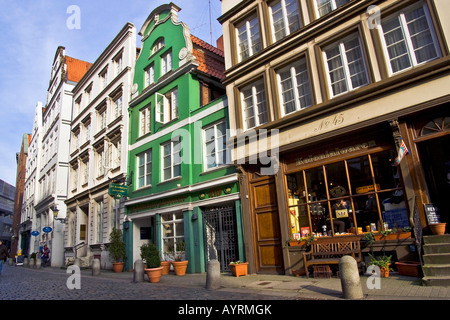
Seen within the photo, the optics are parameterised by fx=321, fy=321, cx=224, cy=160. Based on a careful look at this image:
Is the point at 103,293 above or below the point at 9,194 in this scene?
below

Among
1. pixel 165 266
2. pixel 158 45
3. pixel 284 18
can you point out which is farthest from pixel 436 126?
pixel 158 45

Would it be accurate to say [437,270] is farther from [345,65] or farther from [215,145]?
[215,145]

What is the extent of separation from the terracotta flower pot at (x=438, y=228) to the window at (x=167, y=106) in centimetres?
1266

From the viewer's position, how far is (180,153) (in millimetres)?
16219

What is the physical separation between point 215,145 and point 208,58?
18.9ft

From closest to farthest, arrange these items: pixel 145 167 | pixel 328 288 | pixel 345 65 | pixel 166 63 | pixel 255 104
Result: pixel 328 288 → pixel 345 65 → pixel 255 104 → pixel 166 63 → pixel 145 167

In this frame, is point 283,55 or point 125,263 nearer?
point 283,55

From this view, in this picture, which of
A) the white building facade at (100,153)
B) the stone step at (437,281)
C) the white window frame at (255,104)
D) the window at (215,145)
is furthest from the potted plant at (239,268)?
the white building facade at (100,153)

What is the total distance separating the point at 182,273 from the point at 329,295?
8153 millimetres

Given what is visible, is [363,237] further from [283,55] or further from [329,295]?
[283,55]

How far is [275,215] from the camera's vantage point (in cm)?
1186

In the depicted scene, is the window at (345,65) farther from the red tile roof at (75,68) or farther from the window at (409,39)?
the red tile roof at (75,68)

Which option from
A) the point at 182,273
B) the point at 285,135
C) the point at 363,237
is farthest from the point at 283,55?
the point at 182,273

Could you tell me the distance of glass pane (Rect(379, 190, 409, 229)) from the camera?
912 centimetres
